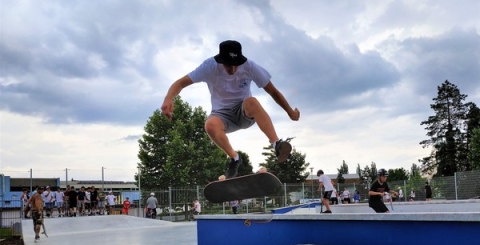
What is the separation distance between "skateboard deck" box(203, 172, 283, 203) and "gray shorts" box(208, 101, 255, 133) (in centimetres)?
58

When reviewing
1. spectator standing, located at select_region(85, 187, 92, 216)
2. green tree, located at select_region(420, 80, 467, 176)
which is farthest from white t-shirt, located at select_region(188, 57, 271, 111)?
green tree, located at select_region(420, 80, 467, 176)

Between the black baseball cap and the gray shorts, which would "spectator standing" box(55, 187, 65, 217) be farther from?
the black baseball cap

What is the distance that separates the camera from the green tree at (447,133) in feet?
196

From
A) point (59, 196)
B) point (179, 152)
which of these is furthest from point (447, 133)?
point (59, 196)

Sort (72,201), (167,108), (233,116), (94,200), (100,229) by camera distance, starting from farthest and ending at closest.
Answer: (94,200) < (72,201) < (100,229) < (233,116) < (167,108)

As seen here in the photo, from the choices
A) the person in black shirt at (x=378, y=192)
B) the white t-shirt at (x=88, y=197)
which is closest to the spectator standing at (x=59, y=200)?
the white t-shirt at (x=88, y=197)

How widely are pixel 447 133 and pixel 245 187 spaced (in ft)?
209

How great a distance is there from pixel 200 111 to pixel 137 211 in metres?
16.0

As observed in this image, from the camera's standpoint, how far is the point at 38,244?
47.6ft

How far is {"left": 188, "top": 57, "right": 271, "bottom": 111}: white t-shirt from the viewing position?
14.8ft

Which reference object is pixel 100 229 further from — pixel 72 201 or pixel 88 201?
pixel 88 201

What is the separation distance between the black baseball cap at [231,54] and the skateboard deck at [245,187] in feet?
3.87

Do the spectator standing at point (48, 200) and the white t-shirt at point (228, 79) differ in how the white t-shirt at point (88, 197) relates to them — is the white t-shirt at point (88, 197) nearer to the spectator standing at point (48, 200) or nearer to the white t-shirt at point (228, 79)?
the spectator standing at point (48, 200)

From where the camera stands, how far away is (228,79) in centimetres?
456
